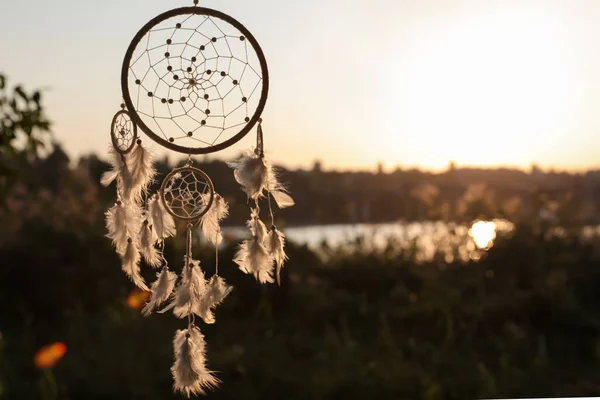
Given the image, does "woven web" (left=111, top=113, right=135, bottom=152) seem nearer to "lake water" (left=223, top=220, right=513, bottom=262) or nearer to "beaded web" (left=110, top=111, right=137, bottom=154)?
"beaded web" (left=110, top=111, right=137, bottom=154)

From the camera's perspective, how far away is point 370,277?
315cm

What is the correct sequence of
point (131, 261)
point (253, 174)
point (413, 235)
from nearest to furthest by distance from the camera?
point (253, 174) → point (131, 261) → point (413, 235)

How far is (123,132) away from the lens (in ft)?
3.59

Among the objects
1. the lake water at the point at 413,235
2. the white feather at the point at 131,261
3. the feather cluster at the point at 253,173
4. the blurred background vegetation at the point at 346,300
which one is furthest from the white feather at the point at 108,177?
the lake water at the point at 413,235

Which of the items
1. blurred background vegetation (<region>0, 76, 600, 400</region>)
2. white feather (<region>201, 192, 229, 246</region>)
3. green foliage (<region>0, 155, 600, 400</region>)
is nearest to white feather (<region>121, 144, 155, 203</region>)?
white feather (<region>201, 192, 229, 246</region>)

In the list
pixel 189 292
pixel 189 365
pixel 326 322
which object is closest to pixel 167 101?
pixel 189 292

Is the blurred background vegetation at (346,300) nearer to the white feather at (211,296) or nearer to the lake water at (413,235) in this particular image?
the lake water at (413,235)

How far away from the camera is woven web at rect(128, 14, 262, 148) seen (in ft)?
3.44

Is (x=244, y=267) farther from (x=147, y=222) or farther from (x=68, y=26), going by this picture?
(x=68, y=26)

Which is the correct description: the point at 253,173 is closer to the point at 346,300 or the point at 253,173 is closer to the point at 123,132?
the point at 123,132

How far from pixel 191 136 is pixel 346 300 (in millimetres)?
2063

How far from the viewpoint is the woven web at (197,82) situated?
3.44ft

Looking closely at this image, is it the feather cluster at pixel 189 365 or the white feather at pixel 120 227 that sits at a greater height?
the white feather at pixel 120 227

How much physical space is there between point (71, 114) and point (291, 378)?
1202 millimetres
